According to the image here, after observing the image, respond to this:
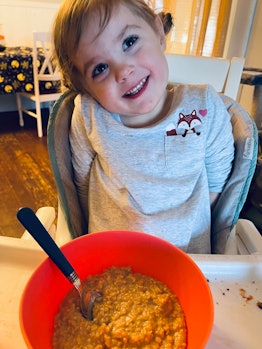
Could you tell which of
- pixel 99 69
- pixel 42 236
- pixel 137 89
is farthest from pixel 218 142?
pixel 42 236

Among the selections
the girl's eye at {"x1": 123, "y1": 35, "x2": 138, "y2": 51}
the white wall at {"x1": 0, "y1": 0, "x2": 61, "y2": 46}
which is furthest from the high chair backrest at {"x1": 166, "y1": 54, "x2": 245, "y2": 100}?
the white wall at {"x1": 0, "y1": 0, "x2": 61, "y2": 46}

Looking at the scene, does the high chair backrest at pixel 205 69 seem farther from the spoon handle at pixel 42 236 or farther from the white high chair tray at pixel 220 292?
the spoon handle at pixel 42 236

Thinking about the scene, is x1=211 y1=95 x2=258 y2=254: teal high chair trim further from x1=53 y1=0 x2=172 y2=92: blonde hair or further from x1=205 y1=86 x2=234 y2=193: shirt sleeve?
x1=53 y1=0 x2=172 y2=92: blonde hair

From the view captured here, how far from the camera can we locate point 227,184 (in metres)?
0.77

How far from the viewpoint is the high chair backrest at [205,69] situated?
1.01 meters

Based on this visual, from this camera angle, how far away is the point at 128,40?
70cm

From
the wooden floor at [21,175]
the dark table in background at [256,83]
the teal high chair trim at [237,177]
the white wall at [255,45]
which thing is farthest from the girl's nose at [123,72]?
the white wall at [255,45]

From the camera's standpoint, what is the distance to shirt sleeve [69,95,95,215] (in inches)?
29.8

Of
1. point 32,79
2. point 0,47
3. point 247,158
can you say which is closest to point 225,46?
point 32,79

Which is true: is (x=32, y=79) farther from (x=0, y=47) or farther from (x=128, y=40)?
(x=128, y=40)

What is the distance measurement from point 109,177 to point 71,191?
0.11 m

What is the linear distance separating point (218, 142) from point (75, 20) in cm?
43

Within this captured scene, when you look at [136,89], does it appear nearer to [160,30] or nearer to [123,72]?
[123,72]

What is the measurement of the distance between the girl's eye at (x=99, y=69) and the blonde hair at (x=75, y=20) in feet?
0.19
